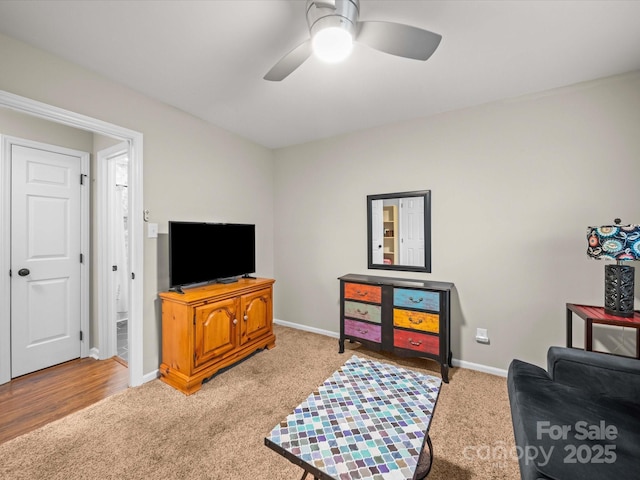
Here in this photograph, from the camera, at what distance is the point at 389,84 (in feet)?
7.24

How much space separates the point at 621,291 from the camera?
182 cm

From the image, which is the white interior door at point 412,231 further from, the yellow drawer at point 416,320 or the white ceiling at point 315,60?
the white ceiling at point 315,60

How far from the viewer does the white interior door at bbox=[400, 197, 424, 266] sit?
2.84 m

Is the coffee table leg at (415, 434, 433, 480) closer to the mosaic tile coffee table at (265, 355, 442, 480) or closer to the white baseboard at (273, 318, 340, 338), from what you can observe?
the mosaic tile coffee table at (265, 355, 442, 480)

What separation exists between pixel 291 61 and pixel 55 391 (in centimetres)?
307

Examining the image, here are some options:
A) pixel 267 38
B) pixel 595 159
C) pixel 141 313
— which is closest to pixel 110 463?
pixel 141 313

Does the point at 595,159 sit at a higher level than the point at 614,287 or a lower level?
higher

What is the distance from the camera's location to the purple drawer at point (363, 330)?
271 cm

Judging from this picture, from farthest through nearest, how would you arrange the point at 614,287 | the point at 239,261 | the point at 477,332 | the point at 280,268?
1. the point at 280,268
2. the point at 239,261
3. the point at 477,332
4. the point at 614,287

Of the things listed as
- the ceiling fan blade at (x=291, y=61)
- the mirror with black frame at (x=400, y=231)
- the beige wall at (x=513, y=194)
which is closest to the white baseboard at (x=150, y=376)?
the beige wall at (x=513, y=194)

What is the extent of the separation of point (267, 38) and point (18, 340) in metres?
3.26

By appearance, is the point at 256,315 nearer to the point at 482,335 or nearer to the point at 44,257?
the point at 44,257

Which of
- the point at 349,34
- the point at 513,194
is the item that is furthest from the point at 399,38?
the point at 513,194

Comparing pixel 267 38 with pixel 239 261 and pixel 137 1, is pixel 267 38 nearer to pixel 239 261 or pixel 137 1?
pixel 137 1
